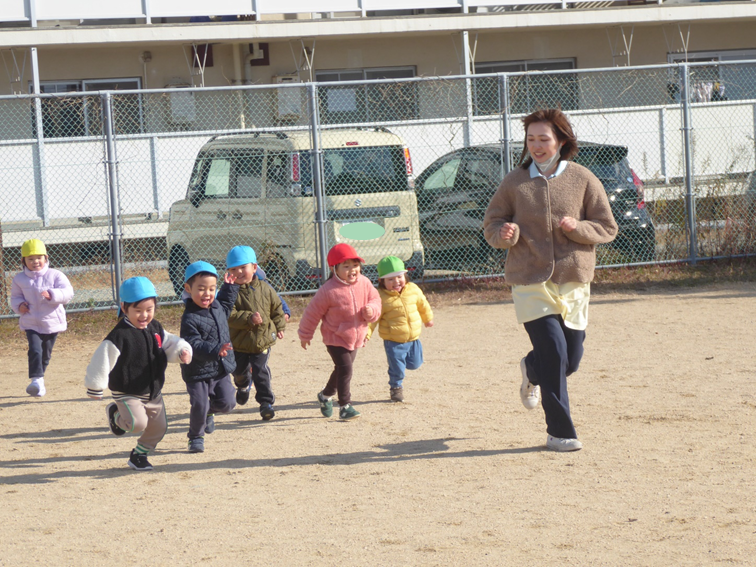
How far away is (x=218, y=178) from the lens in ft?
37.7

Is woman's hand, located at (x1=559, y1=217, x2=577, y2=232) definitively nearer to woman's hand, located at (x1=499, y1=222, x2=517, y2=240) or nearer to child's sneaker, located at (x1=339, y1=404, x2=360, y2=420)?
woman's hand, located at (x1=499, y1=222, x2=517, y2=240)

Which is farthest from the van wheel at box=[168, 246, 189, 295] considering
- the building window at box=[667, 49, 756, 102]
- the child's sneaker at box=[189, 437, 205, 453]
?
the building window at box=[667, 49, 756, 102]

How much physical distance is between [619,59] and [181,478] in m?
17.2

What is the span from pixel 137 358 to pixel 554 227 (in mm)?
2427

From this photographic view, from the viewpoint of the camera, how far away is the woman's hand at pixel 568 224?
5.29 meters

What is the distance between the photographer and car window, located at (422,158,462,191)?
12273 millimetres

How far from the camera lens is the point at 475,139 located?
52.1 feet

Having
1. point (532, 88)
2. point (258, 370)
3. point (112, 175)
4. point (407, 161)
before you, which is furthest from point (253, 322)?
point (532, 88)

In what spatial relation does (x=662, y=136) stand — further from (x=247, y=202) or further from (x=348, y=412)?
(x=348, y=412)

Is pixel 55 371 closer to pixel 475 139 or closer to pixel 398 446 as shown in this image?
pixel 398 446

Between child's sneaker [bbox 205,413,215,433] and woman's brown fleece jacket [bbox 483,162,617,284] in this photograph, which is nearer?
woman's brown fleece jacket [bbox 483,162,617,284]

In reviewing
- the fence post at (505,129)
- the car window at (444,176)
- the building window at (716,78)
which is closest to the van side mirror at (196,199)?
the car window at (444,176)

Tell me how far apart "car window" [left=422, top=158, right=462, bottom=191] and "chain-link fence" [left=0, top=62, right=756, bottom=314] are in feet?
0.05

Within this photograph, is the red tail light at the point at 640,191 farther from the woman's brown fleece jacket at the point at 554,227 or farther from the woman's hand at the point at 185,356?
the woman's hand at the point at 185,356
